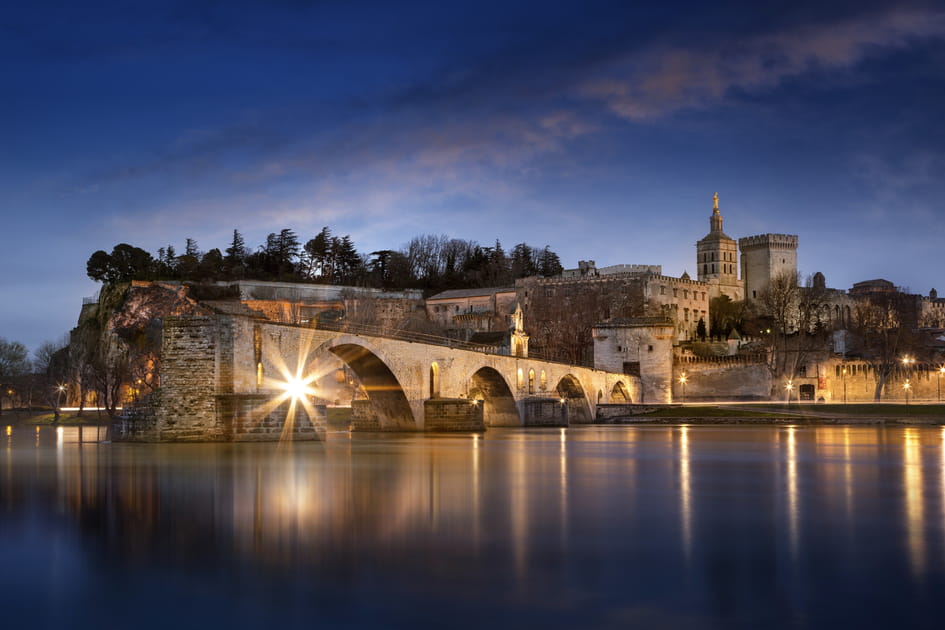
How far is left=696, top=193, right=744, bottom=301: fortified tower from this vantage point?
108625mm

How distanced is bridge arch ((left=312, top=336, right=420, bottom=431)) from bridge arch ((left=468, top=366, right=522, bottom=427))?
368 inches

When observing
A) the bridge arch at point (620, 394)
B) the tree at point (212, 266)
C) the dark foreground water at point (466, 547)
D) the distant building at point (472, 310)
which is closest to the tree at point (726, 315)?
the distant building at point (472, 310)

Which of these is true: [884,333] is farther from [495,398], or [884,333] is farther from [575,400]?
[495,398]

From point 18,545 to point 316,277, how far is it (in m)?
104

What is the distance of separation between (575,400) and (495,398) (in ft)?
30.8

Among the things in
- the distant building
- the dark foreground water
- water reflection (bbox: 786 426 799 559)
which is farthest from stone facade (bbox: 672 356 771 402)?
the dark foreground water

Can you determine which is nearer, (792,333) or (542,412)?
(542,412)

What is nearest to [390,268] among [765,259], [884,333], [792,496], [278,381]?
[765,259]

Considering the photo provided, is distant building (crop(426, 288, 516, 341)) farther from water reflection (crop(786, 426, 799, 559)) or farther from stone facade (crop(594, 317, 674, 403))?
water reflection (crop(786, 426, 799, 559))

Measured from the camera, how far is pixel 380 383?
40.4 m

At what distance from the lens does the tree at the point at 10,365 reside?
8062 centimetres

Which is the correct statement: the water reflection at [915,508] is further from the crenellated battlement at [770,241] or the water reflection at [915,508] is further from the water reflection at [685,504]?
the crenellated battlement at [770,241]

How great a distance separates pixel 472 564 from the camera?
938cm

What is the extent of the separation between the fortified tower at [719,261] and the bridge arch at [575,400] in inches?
1981
